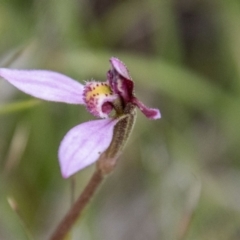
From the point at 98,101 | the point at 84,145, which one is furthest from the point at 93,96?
the point at 84,145

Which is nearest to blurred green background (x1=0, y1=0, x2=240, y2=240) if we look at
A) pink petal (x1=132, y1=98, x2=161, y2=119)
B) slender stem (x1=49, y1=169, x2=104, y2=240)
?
slender stem (x1=49, y1=169, x2=104, y2=240)

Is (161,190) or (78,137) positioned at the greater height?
(78,137)

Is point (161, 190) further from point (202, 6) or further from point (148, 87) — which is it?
point (202, 6)

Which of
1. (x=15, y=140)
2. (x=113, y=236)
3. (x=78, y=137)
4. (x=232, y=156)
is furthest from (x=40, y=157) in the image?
(x=78, y=137)

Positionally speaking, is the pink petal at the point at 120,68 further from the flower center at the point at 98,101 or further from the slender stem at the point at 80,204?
the slender stem at the point at 80,204

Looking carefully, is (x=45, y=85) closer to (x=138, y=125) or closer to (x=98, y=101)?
(x=98, y=101)

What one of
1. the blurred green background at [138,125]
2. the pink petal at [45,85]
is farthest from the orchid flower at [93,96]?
the blurred green background at [138,125]
